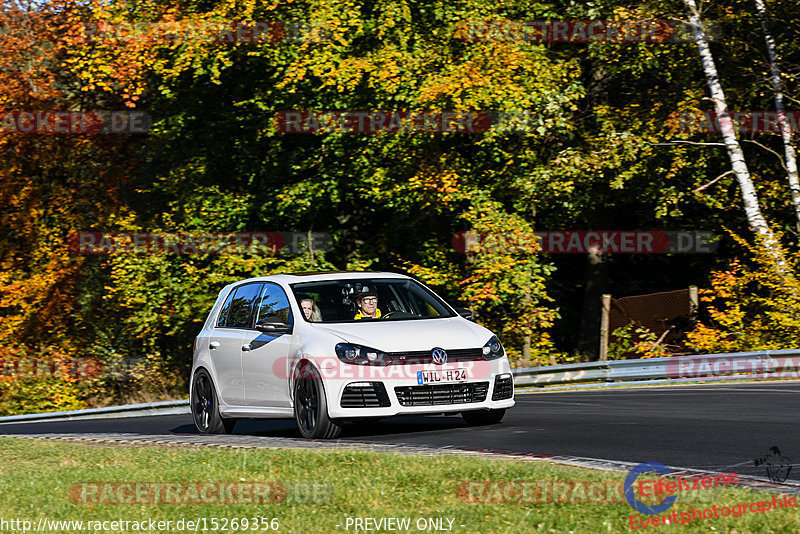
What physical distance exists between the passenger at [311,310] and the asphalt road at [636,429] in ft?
4.07

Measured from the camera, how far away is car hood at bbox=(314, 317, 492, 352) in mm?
11125

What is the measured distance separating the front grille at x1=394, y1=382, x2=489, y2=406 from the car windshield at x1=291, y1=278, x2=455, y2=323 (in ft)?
3.97

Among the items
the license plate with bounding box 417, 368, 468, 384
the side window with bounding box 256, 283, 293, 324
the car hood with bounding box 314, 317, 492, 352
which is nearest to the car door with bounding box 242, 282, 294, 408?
the side window with bounding box 256, 283, 293, 324

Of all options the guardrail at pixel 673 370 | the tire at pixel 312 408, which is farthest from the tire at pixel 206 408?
the guardrail at pixel 673 370

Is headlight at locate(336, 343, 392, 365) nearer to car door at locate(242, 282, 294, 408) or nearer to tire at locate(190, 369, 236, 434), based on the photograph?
car door at locate(242, 282, 294, 408)

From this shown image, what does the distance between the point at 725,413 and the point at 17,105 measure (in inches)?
1093

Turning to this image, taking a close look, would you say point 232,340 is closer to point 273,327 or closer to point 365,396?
point 273,327

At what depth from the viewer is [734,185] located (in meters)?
27.4

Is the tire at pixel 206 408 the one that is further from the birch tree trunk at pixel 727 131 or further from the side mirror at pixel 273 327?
the birch tree trunk at pixel 727 131

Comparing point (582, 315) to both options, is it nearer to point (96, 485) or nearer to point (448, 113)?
point (448, 113)

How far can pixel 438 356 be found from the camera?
11.1m

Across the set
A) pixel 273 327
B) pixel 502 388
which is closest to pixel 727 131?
pixel 502 388

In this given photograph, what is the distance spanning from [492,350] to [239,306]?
3318mm

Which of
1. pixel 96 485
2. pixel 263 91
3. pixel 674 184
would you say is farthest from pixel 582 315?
pixel 96 485
